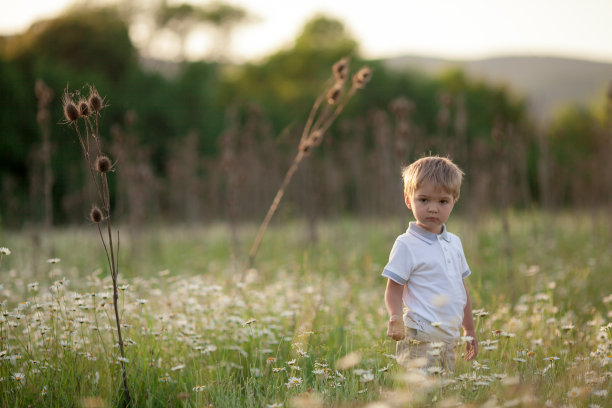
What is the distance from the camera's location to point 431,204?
9.13 ft

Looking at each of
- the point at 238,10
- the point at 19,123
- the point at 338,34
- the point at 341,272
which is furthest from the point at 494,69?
the point at 341,272

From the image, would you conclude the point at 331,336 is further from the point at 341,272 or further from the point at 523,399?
the point at 341,272

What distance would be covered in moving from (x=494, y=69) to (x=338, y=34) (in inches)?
1838

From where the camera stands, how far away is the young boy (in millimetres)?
2758

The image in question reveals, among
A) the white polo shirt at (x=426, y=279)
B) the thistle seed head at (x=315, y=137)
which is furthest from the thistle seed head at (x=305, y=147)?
the white polo shirt at (x=426, y=279)

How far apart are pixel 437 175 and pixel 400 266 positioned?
1.56 ft

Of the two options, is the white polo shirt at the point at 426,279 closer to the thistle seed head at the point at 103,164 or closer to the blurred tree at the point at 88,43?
the thistle seed head at the point at 103,164

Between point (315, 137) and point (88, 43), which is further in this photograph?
point (88, 43)

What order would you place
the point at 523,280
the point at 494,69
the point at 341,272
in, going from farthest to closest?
the point at 494,69 → the point at 341,272 → the point at 523,280

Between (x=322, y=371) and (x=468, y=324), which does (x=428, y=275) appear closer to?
(x=468, y=324)

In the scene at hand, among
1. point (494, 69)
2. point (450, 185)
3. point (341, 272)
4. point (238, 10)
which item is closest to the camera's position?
point (450, 185)

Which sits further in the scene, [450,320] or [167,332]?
[167,332]

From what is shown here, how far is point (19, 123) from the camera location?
48.6 feet

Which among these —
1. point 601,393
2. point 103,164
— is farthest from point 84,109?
point 601,393
